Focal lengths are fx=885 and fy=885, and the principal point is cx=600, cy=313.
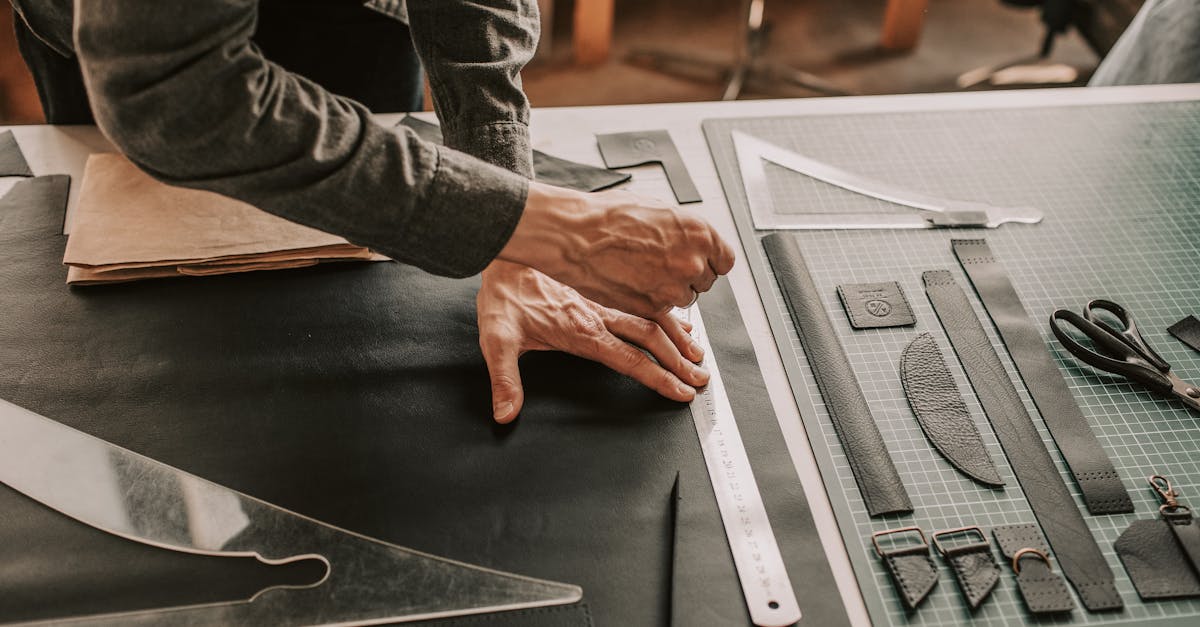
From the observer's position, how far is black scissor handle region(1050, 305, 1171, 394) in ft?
3.26

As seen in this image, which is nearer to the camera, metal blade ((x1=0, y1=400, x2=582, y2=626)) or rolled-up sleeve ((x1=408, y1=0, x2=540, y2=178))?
metal blade ((x1=0, y1=400, x2=582, y2=626))

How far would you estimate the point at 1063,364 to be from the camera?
1.02m

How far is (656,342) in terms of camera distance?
0.97 meters

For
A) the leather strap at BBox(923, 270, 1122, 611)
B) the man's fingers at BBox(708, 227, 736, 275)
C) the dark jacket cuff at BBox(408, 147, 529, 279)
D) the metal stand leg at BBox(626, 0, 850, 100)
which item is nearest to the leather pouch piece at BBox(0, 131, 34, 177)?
the dark jacket cuff at BBox(408, 147, 529, 279)

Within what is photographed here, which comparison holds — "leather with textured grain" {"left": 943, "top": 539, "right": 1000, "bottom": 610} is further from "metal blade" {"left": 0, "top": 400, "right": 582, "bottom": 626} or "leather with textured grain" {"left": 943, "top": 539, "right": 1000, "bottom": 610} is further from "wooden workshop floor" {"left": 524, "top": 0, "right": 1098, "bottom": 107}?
"wooden workshop floor" {"left": 524, "top": 0, "right": 1098, "bottom": 107}

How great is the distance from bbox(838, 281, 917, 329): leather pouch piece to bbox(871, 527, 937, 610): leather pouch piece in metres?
0.28

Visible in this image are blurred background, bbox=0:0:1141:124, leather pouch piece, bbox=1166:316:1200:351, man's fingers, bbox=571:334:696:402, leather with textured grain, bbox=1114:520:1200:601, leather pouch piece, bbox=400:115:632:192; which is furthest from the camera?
blurred background, bbox=0:0:1141:124

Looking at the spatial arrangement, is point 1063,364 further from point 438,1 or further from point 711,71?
point 711,71

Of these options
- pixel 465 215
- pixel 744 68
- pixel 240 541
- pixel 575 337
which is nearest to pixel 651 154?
pixel 575 337

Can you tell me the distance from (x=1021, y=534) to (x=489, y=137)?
2.28 ft

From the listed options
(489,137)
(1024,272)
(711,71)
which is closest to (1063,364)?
(1024,272)

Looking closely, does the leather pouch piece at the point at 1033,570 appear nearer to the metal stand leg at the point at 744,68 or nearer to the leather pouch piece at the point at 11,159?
the leather pouch piece at the point at 11,159

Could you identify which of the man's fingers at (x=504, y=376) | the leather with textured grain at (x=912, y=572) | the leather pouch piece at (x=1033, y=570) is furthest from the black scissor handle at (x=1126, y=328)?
the man's fingers at (x=504, y=376)

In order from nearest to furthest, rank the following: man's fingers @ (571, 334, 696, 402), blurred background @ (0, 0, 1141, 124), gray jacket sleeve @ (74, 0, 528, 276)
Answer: gray jacket sleeve @ (74, 0, 528, 276), man's fingers @ (571, 334, 696, 402), blurred background @ (0, 0, 1141, 124)
